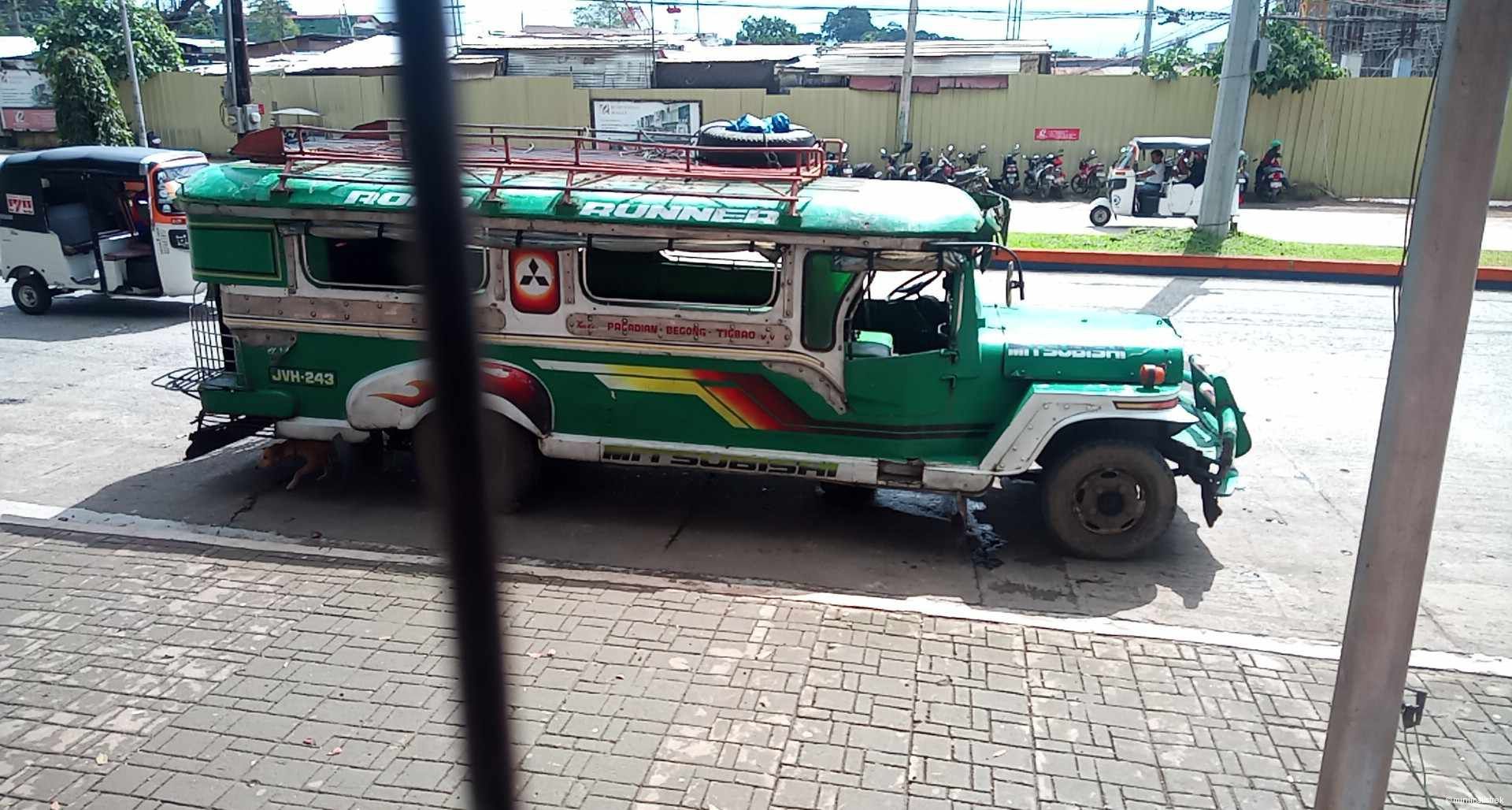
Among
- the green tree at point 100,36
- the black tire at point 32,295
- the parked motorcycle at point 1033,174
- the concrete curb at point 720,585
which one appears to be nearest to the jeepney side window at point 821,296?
the concrete curb at point 720,585

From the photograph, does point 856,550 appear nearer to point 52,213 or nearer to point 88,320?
point 88,320

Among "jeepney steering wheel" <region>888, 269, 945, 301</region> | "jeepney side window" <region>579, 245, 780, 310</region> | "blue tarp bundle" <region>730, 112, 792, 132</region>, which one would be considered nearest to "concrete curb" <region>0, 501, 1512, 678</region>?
"jeepney side window" <region>579, 245, 780, 310</region>

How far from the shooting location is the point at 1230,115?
15914 mm

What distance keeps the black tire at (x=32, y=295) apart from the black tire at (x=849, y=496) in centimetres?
1111

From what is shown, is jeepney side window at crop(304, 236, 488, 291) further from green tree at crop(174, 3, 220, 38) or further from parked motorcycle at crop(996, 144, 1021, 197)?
green tree at crop(174, 3, 220, 38)

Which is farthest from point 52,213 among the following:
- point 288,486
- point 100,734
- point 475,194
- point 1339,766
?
point 1339,766

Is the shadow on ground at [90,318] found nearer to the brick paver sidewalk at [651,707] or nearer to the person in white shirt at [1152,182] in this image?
the brick paver sidewalk at [651,707]

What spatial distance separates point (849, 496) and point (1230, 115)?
39.1ft

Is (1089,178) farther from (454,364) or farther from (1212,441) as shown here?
(454,364)

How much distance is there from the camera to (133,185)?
42.7ft

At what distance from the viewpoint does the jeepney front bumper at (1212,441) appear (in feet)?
20.5

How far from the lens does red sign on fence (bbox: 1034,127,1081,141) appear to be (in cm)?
2589

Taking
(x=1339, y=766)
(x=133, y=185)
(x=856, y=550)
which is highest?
(x=133, y=185)

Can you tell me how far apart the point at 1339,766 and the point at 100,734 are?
464 cm
